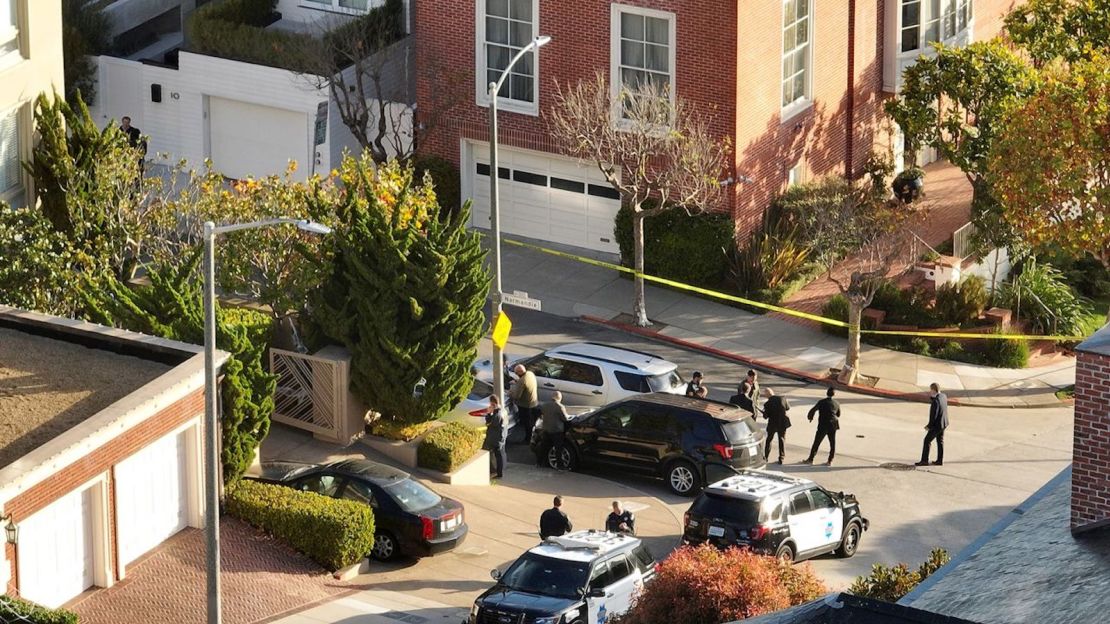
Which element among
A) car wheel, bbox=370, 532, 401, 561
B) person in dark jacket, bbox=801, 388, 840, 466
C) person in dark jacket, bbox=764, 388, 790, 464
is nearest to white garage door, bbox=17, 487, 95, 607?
car wheel, bbox=370, 532, 401, 561

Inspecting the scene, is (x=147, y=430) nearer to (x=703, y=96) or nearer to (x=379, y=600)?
(x=379, y=600)

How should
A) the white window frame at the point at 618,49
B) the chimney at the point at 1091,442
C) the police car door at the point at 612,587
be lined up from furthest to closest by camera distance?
the white window frame at the point at 618,49
the police car door at the point at 612,587
the chimney at the point at 1091,442

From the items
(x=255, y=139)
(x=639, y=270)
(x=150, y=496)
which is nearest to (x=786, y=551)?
(x=150, y=496)

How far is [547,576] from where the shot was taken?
26031 mm

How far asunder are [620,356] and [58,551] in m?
12.8

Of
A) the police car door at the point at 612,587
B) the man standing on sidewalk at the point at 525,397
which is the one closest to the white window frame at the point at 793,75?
the man standing on sidewalk at the point at 525,397

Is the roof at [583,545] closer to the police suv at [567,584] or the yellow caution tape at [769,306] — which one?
the police suv at [567,584]

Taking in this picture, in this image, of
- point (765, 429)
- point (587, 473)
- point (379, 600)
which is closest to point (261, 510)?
point (379, 600)

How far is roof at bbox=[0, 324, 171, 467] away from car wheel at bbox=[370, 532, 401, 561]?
3910mm

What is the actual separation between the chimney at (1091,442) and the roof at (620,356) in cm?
1498

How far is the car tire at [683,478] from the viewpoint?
32.4m

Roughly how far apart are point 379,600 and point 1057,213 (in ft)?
55.4

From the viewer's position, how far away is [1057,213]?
3788cm

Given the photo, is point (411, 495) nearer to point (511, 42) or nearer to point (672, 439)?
point (672, 439)
